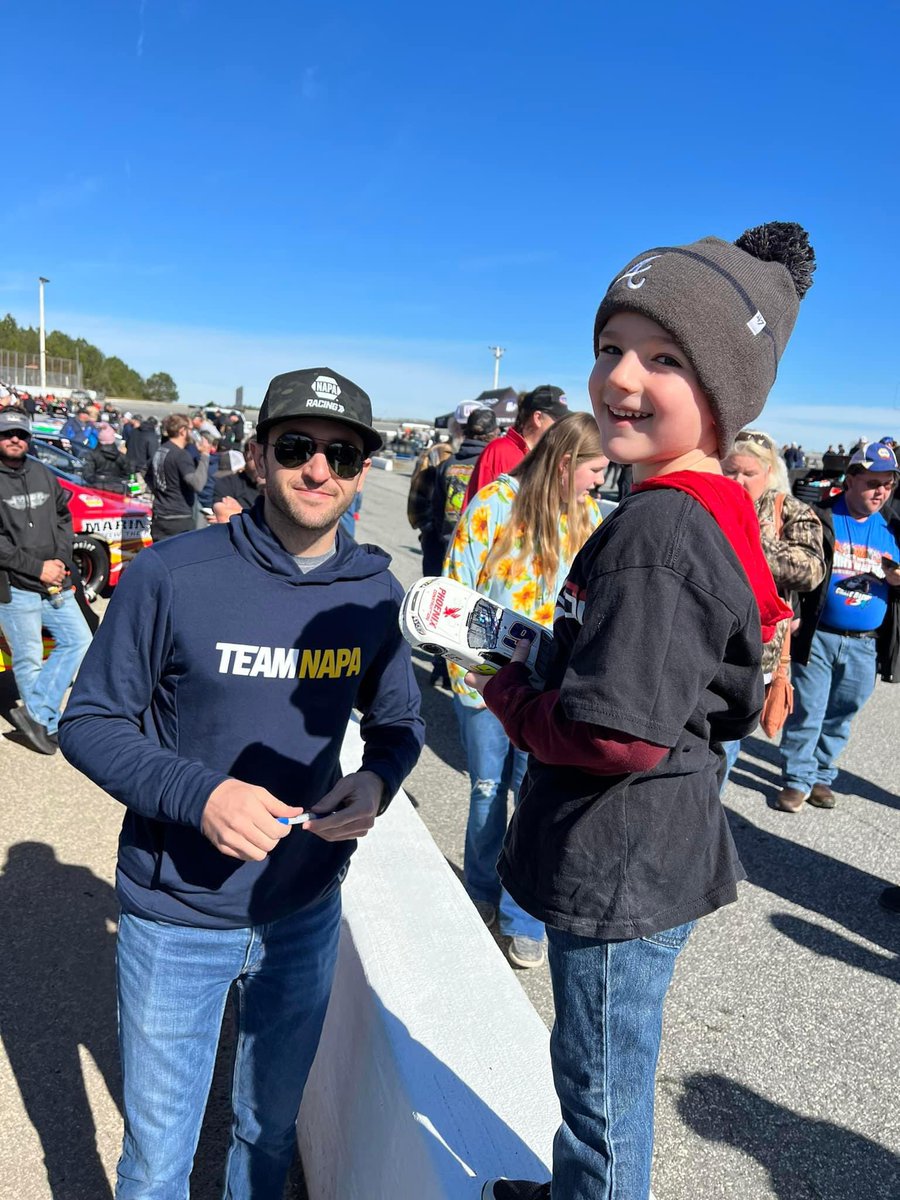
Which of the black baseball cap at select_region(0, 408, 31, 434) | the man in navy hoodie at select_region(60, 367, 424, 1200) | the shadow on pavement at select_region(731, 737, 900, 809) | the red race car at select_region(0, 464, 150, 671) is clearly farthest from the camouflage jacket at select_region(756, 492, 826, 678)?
the red race car at select_region(0, 464, 150, 671)

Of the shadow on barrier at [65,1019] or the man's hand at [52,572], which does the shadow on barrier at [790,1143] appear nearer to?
the shadow on barrier at [65,1019]

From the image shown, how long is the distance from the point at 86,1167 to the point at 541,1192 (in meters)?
1.51

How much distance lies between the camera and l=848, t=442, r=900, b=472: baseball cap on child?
478cm

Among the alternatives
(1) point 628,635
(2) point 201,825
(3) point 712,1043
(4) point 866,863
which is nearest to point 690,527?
(1) point 628,635

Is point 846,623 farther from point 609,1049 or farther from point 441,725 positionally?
point 609,1049

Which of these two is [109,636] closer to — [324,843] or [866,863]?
[324,843]

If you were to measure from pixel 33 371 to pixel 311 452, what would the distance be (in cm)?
8442

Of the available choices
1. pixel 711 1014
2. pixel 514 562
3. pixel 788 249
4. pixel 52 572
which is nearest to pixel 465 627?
pixel 788 249

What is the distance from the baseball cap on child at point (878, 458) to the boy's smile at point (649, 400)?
13.3 ft

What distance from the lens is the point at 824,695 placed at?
5.18 metres

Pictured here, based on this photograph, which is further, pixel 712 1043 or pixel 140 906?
pixel 712 1043

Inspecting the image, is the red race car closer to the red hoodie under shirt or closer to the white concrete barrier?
the white concrete barrier

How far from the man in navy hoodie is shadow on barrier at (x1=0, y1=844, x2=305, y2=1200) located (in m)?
0.69

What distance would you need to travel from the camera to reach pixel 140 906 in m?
1.67
